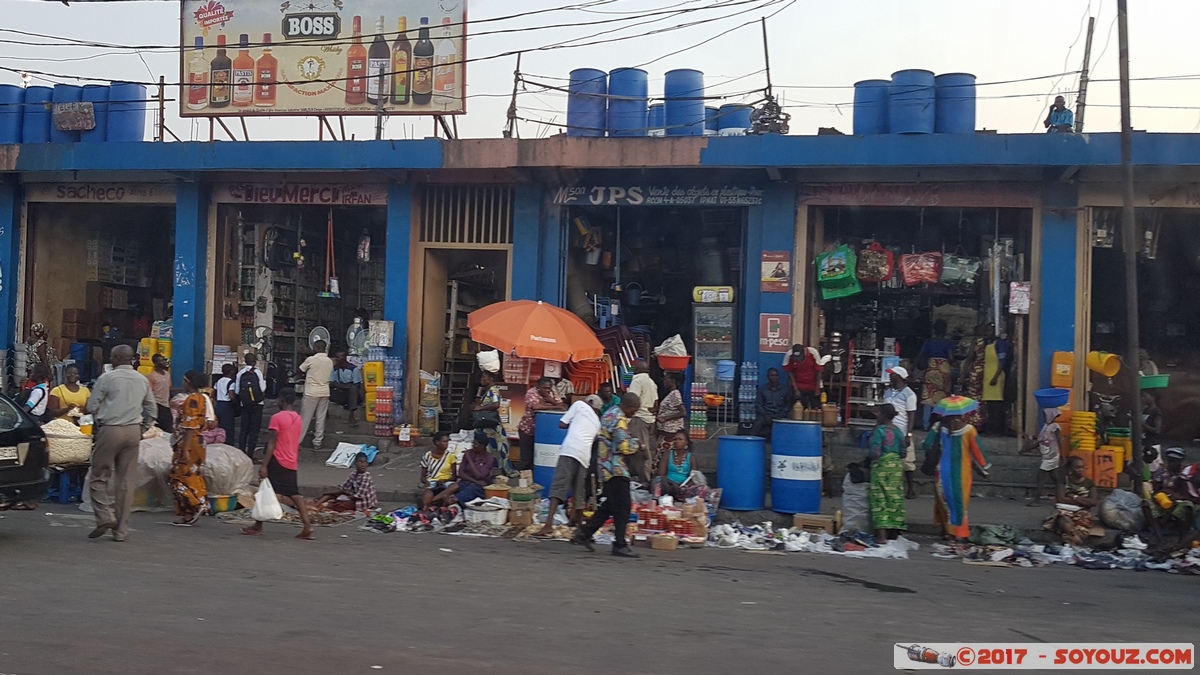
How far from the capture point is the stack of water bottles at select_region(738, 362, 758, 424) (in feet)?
49.0

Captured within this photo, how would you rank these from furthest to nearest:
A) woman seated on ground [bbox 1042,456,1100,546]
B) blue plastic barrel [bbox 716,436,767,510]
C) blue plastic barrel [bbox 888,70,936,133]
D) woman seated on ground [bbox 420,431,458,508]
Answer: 1. blue plastic barrel [bbox 888,70,936,133]
2. woman seated on ground [bbox 420,431,458,508]
3. blue plastic barrel [bbox 716,436,767,510]
4. woman seated on ground [bbox 1042,456,1100,546]

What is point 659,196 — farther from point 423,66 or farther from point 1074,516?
point 1074,516

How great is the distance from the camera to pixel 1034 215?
14383mm

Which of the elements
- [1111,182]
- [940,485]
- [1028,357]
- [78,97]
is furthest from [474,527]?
[78,97]

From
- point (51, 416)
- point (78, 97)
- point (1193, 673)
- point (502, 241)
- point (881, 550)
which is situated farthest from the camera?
point (78, 97)

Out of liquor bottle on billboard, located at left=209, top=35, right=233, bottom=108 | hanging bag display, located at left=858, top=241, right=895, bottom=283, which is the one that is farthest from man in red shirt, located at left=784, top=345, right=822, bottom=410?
liquor bottle on billboard, located at left=209, top=35, right=233, bottom=108

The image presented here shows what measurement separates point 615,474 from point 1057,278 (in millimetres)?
7867

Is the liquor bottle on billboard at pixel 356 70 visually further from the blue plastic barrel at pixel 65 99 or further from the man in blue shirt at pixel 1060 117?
the man in blue shirt at pixel 1060 117

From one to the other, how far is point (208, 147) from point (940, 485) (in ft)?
39.7

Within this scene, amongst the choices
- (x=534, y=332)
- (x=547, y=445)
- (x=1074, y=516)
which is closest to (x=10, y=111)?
(x=534, y=332)

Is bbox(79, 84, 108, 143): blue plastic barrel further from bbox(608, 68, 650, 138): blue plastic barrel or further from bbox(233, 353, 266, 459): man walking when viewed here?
bbox(608, 68, 650, 138): blue plastic barrel

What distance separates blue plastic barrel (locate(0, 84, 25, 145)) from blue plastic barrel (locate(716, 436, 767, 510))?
14.1 m

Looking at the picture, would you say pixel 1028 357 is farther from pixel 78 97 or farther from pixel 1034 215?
pixel 78 97

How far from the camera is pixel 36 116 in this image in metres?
18.3
